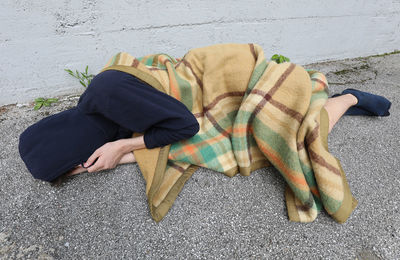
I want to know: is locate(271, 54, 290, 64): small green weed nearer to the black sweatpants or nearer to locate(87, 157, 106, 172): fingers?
the black sweatpants

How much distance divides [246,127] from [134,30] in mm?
1090

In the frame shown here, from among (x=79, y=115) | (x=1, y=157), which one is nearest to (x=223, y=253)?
(x=79, y=115)

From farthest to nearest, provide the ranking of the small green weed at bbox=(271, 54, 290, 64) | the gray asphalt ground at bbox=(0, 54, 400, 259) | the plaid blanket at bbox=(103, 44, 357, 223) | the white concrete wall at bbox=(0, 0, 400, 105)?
the small green weed at bbox=(271, 54, 290, 64) < the white concrete wall at bbox=(0, 0, 400, 105) < the plaid blanket at bbox=(103, 44, 357, 223) < the gray asphalt ground at bbox=(0, 54, 400, 259)

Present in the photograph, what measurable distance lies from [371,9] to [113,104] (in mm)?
2610

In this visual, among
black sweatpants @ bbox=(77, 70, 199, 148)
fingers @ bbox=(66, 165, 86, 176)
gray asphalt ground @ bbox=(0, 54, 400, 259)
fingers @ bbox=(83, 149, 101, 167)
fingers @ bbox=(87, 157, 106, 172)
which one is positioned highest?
black sweatpants @ bbox=(77, 70, 199, 148)

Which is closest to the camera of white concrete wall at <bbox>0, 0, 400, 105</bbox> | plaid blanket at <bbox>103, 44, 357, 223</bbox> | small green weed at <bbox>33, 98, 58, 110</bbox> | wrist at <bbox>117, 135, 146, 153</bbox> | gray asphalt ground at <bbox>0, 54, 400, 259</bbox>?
gray asphalt ground at <bbox>0, 54, 400, 259</bbox>

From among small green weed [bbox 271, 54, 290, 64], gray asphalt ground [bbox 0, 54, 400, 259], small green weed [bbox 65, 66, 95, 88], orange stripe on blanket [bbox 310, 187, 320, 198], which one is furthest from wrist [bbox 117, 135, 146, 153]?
small green weed [bbox 271, 54, 290, 64]

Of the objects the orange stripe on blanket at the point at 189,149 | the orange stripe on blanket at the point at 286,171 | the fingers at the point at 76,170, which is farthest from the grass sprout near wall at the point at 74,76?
the orange stripe on blanket at the point at 286,171

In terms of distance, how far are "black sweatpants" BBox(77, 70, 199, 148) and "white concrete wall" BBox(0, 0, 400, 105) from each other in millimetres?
810

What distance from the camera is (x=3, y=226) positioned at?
92 centimetres

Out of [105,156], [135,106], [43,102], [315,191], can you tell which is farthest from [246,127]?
[43,102]

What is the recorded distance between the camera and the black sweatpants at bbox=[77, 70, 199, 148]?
0.88 m

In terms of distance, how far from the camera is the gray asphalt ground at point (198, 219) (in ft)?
2.74

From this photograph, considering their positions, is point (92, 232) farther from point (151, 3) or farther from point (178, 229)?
point (151, 3)
